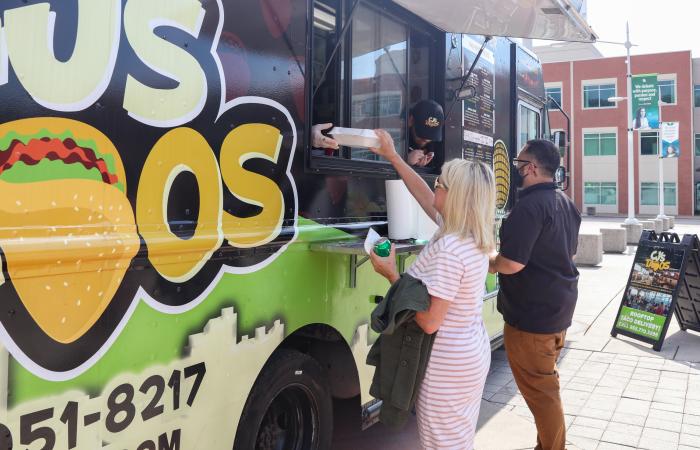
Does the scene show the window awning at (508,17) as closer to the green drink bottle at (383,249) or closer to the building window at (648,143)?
the green drink bottle at (383,249)

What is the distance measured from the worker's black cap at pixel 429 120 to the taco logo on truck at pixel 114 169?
59.9 inches

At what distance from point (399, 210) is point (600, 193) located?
4026cm

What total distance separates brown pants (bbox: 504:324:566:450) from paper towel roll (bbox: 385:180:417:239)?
2.95 ft

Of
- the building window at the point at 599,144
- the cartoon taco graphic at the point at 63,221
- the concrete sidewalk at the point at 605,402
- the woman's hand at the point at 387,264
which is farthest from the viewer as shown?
the building window at the point at 599,144

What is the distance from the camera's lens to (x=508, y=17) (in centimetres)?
391

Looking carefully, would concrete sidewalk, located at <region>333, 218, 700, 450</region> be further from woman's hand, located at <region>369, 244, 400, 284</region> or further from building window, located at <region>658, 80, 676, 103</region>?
building window, located at <region>658, 80, 676, 103</region>

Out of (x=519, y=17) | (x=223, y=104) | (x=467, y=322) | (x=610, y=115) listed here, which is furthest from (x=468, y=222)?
(x=610, y=115)

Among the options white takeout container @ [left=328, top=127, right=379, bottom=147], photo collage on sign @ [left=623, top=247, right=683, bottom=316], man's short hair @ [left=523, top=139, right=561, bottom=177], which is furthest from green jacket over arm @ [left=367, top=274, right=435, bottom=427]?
photo collage on sign @ [left=623, top=247, right=683, bottom=316]

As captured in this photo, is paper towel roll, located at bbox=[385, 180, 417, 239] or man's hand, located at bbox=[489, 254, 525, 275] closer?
man's hand, located at bbox=[489, 254, 525, 275]

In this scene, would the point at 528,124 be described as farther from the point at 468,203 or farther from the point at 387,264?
the point at 387,264

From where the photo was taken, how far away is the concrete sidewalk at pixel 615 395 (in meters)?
4.18

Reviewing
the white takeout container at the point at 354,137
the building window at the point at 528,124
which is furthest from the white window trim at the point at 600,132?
the white takeout container at the point at 354,137

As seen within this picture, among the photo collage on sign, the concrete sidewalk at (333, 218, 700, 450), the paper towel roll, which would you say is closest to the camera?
the paper towel roll

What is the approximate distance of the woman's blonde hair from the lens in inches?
97.1
